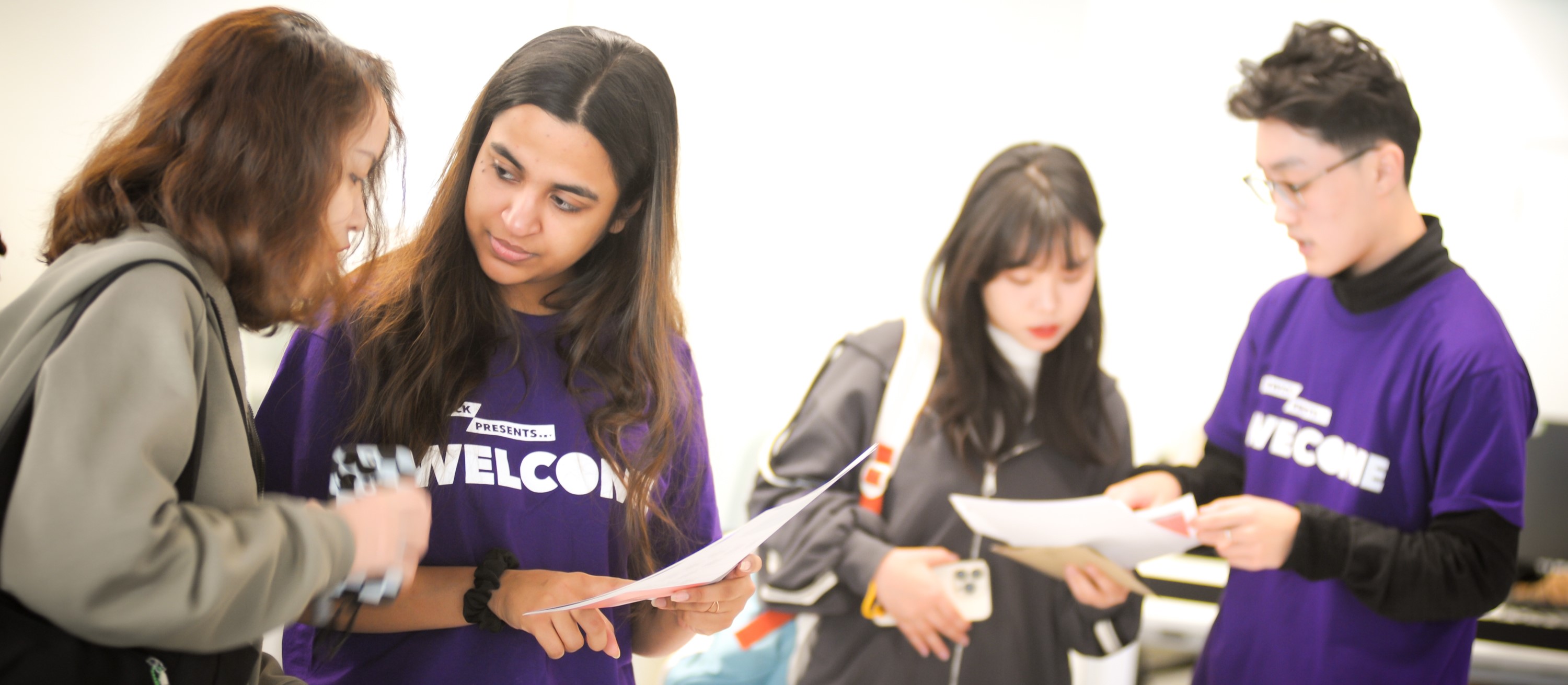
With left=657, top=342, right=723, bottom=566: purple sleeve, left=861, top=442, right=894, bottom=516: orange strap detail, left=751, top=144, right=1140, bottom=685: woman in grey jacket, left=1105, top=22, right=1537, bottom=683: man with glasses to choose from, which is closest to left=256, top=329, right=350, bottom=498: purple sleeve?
left=657, top=342, right=723, bottom=566: purple sleeve

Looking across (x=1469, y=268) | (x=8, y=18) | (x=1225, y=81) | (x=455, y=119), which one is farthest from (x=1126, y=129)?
(x=8, y=18)

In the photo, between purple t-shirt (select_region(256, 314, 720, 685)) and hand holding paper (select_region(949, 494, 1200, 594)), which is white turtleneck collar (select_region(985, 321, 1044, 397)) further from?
purple t-shirt (select_region(256, 314, 720, 685))

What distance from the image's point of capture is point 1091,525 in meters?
1.69

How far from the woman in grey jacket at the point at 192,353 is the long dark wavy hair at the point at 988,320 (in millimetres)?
1295

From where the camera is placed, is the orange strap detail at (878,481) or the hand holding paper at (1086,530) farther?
the orange strap detail at (878,481)

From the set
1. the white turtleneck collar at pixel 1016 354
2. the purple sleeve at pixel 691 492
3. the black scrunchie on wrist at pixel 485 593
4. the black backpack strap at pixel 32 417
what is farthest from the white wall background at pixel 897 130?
the black backpack strap at pixel 32 417

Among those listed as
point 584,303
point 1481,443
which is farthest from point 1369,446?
point 584,303

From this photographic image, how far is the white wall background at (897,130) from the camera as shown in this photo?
204cm

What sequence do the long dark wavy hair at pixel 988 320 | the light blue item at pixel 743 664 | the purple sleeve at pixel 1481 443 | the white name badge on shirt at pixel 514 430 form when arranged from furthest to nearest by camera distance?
the light blue item at pixel 743 664 → the long dark wavy hair at pixel 988 320 → the purple sleeve at pixel 1481 443 → the white name badge on shirt at pixel 514 430

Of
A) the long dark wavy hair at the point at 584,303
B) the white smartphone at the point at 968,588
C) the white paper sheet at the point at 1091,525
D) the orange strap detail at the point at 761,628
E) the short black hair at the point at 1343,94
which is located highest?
the short black hair at the point at 1343,94

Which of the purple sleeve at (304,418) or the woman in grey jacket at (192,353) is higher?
the woman in grey jacket at (192,353)

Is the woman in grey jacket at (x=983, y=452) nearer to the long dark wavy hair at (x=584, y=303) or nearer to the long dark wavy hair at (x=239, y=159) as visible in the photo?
the long dark wavy hair at (x=584, y=303)

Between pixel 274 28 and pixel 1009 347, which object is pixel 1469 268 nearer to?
pixel 1009 347

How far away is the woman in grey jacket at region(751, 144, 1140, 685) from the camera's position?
6.54ft
